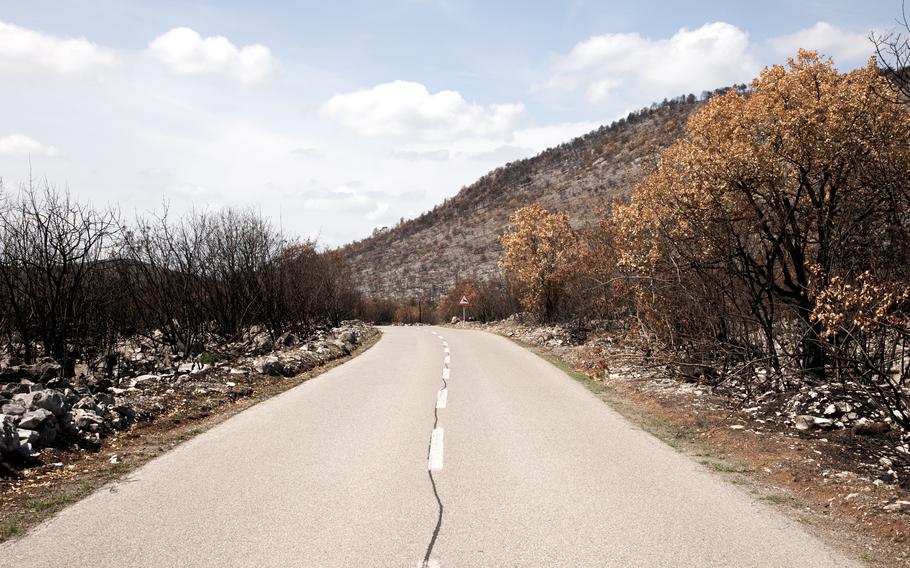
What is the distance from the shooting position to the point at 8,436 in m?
7.31

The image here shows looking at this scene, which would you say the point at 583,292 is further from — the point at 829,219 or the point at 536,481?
the point at 536,481

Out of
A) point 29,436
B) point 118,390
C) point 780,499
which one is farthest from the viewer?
point 118,390

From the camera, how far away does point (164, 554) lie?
15.0ft

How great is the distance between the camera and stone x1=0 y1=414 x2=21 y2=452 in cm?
716

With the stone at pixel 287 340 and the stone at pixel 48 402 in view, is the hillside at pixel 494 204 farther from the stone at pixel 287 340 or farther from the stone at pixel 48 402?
the stone at pixel 48 402

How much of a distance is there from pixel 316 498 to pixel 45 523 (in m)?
2.31

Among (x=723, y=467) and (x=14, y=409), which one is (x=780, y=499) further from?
(x=14, y=409)

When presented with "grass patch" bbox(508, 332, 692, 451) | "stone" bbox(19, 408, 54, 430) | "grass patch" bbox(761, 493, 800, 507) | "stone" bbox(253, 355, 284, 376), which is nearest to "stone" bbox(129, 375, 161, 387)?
"stone" bbox(253, 355, 284, 376)

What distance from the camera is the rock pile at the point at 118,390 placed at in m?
8.09

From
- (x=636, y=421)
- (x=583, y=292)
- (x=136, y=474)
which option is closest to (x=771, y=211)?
(x=636, y=421)

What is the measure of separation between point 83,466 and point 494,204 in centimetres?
8860

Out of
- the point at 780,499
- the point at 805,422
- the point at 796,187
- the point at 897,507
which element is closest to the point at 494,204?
the point at 796,187

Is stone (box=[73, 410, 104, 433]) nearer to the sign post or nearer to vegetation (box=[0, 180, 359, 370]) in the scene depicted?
vegetation (box=[0, 180, 359, 370])

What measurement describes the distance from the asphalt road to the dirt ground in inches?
11.4
